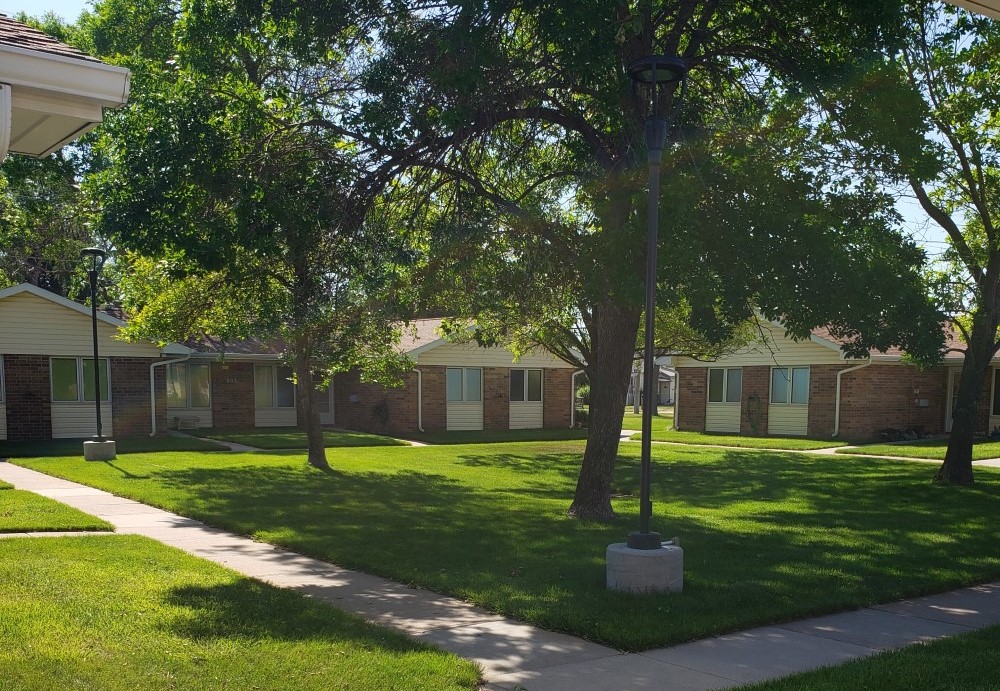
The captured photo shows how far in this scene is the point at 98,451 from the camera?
1889cm

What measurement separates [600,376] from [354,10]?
5507 millimetres

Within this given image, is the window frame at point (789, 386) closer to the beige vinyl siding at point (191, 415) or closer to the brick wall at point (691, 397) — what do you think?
the brick wall at point (691, 397)

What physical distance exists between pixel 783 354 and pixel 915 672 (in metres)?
25.0

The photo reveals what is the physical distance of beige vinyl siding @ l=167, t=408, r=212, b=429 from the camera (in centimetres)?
2841

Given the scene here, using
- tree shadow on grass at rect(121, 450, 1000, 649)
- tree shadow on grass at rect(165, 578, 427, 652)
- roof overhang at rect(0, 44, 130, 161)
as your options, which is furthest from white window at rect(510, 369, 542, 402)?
roof overhang at rect(0, 44, 130, 161)

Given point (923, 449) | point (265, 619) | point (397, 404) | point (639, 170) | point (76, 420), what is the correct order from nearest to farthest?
point (265, 619)
point (639, 170)
point (923, 449)
point (76, 420)
point (397, 404)

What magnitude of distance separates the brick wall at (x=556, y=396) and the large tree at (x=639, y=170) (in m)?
21.6

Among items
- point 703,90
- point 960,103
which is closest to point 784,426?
point 960,103

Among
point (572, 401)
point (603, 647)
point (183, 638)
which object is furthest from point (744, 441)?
point (183, 638)

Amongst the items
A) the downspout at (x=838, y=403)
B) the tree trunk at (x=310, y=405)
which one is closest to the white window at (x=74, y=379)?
the tree trunk at (x=310, y=405)

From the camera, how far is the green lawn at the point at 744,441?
26.0 m

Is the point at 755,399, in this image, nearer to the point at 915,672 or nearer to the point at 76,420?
the point at 76,420

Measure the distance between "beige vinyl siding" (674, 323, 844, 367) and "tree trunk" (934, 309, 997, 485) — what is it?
10.1 meters

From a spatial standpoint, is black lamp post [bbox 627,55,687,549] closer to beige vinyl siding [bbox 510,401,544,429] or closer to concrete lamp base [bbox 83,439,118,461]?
concrete lamp base [bbox 83,439,118,461]
